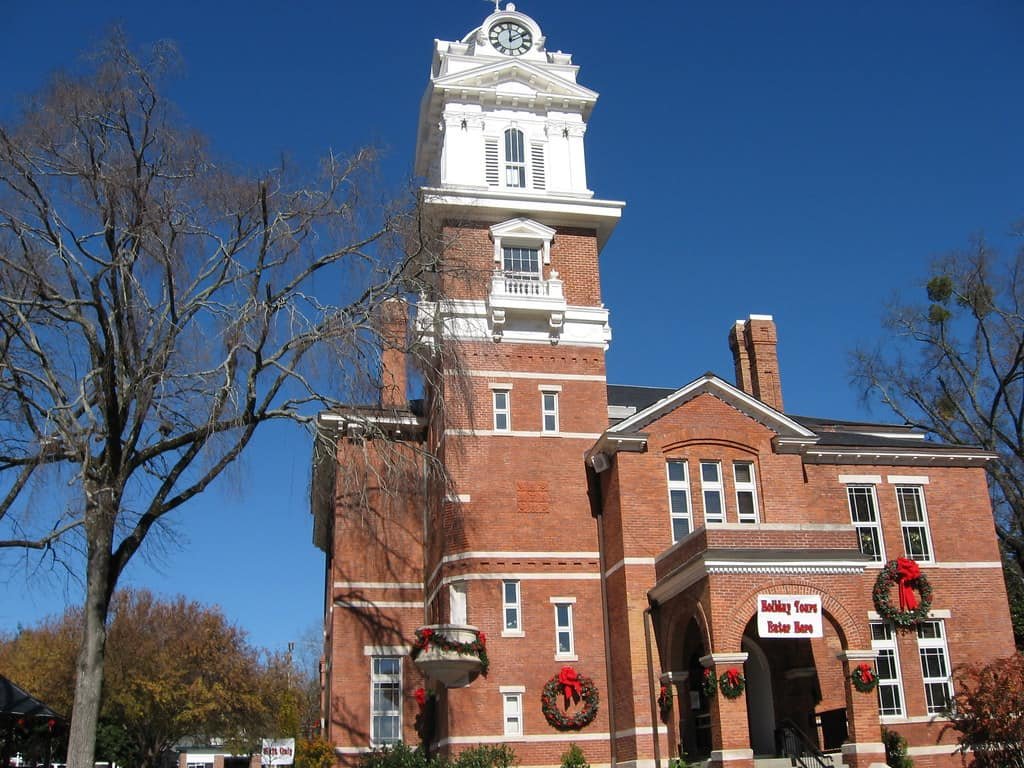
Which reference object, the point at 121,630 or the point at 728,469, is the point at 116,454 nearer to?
the point at 728,469

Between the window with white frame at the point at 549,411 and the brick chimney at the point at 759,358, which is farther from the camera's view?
the brick chimney at the point at 759,358

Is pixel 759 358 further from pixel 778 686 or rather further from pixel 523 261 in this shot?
pixel 778 686

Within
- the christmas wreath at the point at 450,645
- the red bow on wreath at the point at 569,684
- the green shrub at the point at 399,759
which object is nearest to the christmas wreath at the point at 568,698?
the red bow on wreath at the point at 569,684

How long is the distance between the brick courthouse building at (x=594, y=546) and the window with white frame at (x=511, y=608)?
0.05 meters

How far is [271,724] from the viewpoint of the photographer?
55.6 m

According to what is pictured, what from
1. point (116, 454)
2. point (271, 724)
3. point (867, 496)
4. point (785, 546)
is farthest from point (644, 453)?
point (271, 724)

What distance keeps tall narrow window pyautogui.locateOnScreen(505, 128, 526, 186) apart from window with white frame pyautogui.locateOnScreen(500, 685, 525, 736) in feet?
51.6

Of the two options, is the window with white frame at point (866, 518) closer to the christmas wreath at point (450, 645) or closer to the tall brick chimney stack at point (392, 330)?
the christmas wreath at point (450, 645)

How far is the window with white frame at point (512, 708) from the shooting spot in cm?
2553

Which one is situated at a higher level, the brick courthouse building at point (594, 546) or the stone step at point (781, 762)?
the brick courthouse building at point (594, 546)

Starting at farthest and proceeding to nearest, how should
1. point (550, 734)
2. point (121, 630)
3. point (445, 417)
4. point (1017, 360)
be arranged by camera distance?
1. point (121, 630)
2. point (1017, 360)
3. point (550, 734)
4. point (445, 417)

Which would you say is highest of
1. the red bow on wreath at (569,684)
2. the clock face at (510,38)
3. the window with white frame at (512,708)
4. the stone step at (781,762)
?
the clock face at (510,38)

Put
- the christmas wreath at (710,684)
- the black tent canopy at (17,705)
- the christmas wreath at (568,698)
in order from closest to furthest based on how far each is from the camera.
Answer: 1. the christmas wreath at (710,684)
2. the black tent canopy at (17,705)
3. the christmas wreath at (568,698)

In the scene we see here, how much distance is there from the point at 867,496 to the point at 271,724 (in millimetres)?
38648
